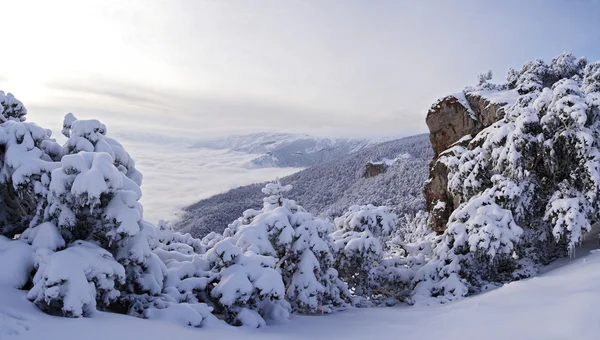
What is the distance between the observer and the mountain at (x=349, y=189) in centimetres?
9706

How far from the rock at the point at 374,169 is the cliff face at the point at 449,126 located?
10336 centimetres

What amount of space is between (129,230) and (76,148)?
2.39 metres

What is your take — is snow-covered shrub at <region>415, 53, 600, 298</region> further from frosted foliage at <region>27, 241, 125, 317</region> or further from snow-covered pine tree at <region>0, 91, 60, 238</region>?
snow-covered pine tree at <region>0, 91, 60, 238</region>

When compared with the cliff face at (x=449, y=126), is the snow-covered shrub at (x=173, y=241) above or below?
below

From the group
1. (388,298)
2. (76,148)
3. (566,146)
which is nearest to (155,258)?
(76,148)

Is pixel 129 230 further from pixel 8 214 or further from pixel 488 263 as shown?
pixel 488 263

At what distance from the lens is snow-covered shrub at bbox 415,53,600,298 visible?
31.9 feet

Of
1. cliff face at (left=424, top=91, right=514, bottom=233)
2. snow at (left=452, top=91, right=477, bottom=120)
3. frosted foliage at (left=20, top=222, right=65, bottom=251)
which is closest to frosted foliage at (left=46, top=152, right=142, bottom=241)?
frosted foliage at (left=20, top=222, right=65, bottom=251)

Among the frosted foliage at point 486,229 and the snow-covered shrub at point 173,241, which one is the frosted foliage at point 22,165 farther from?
the frosted foliage at point 486,229

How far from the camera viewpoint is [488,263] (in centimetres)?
1057

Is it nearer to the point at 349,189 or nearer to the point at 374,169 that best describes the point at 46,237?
the point at 349,189

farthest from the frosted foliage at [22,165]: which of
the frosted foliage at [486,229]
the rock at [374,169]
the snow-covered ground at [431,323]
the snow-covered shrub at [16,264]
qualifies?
the rock at [374,169]

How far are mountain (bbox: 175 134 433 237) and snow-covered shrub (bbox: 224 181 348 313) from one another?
221 ft

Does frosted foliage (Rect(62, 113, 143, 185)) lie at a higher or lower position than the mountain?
higher
